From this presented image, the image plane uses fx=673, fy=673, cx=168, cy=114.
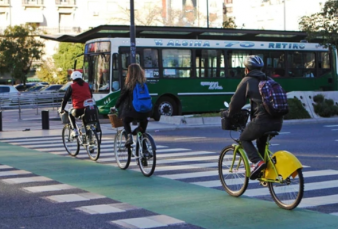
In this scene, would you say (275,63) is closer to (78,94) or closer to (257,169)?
(78,94)

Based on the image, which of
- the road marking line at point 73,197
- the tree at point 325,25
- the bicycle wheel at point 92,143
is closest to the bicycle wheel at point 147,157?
the road marking line at point 73,197

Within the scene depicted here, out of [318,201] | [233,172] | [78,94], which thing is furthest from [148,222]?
[78,94]

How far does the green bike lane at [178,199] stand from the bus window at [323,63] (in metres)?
20.9

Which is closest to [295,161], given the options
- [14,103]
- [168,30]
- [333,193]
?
[333,193]

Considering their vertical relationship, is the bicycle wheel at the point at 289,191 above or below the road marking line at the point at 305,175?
above

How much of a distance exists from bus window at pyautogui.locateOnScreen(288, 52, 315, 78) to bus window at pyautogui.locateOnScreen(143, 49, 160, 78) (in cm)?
700

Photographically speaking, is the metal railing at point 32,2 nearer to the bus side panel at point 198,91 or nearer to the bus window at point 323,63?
the bus window at point 323,63

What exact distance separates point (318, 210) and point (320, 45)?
2387cm

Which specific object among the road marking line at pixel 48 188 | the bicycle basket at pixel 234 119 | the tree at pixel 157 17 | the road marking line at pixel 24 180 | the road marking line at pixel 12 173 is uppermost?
the tree at pixel 157 17

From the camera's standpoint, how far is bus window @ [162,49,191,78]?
27.7 metres

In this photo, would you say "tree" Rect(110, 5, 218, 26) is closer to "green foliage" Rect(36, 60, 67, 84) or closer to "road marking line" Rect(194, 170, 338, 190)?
"green foliage" Rect(36, 60, 67, 84)

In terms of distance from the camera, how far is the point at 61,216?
7789mm

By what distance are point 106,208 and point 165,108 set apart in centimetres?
1945

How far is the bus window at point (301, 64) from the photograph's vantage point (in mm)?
31062
